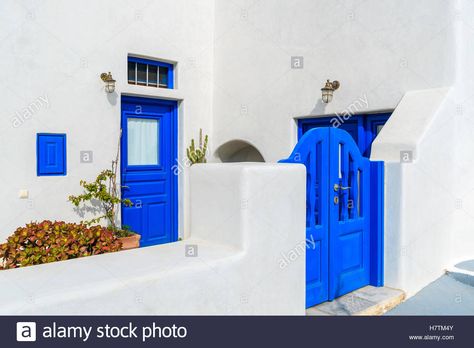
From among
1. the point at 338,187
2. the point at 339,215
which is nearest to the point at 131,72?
the point at 338,187

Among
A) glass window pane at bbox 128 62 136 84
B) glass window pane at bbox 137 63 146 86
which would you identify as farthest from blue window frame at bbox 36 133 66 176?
glass window pane at bbox 137 63 146 86

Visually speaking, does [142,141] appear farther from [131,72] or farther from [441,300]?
[441,300]

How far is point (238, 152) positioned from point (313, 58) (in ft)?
8.56

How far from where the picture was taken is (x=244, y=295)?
11.5 feet

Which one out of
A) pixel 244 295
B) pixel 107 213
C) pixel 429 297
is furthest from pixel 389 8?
pixel 107 213

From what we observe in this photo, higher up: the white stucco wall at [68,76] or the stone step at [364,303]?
the white stucco wall at [68,76]

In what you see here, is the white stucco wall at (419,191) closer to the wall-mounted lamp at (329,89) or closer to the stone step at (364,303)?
the stone step at (364,303)

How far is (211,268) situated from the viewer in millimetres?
3283

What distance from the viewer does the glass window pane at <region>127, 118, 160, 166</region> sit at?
720 centimetres

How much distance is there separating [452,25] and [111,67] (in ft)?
15.4

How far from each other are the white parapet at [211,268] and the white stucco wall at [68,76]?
2964 mm

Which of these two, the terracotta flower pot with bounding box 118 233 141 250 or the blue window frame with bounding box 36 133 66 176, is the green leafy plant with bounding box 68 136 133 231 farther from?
the blue window frame with bounding box 36 133 66 176

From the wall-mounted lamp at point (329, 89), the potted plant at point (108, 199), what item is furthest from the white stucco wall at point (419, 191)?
the potted plant at point (108, 199)

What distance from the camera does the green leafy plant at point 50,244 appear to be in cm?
349
